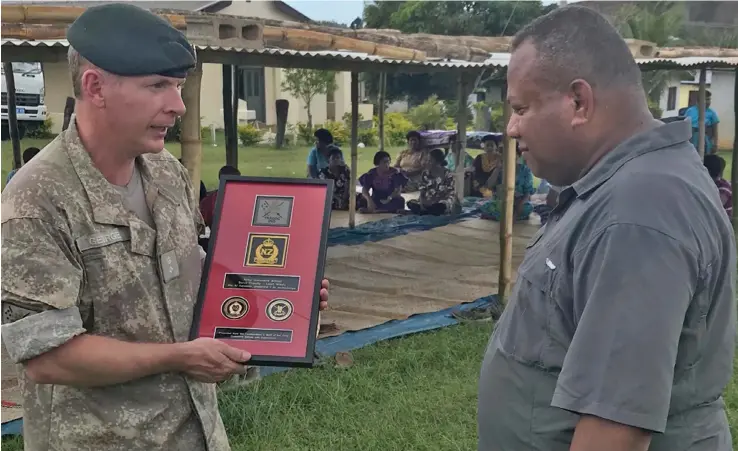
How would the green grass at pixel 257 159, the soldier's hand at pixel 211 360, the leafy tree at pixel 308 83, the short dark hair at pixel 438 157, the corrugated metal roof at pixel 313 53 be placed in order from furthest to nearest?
the leafy tree at pixel 308 83 < the green grass at pixel 257 159 < the short dark hair at pixel 438 157 < the corrugated metal roof at pixel 313 53 < the soldier's hand at pixel 211 360

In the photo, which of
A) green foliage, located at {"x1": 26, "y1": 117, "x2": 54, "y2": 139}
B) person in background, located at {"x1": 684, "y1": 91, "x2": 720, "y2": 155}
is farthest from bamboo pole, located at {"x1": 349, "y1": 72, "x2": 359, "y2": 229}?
green foliage, located at {"x1": 26, "y1": 117, "x2": 54, "y2": 139}

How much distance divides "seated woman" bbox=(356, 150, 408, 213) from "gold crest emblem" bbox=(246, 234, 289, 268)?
918 cm

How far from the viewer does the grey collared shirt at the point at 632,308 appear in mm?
1280

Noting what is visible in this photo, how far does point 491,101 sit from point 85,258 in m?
27.2

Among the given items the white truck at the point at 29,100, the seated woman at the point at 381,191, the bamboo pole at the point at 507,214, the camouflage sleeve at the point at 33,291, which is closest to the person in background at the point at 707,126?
the seated woman at the point at 381,191

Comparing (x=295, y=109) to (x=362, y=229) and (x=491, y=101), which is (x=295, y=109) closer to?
(x=491, y=101)

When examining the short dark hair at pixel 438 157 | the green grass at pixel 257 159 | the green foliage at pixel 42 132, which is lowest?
the green grass at pixel 257 159

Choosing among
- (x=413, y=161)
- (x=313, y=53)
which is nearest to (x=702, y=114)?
(x=413, y=161)

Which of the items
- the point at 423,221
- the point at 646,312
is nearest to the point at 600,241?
the point at 646,312

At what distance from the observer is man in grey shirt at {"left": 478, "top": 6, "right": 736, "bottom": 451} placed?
4.22 feet

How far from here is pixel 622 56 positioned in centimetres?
152

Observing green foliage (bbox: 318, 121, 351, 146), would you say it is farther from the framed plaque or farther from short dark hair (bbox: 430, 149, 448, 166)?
the framed plaque

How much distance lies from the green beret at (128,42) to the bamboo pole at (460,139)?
30.1 feet

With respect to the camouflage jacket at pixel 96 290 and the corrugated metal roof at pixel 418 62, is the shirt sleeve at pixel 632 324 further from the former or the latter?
the corrugated metal roof at pixel 418 62
